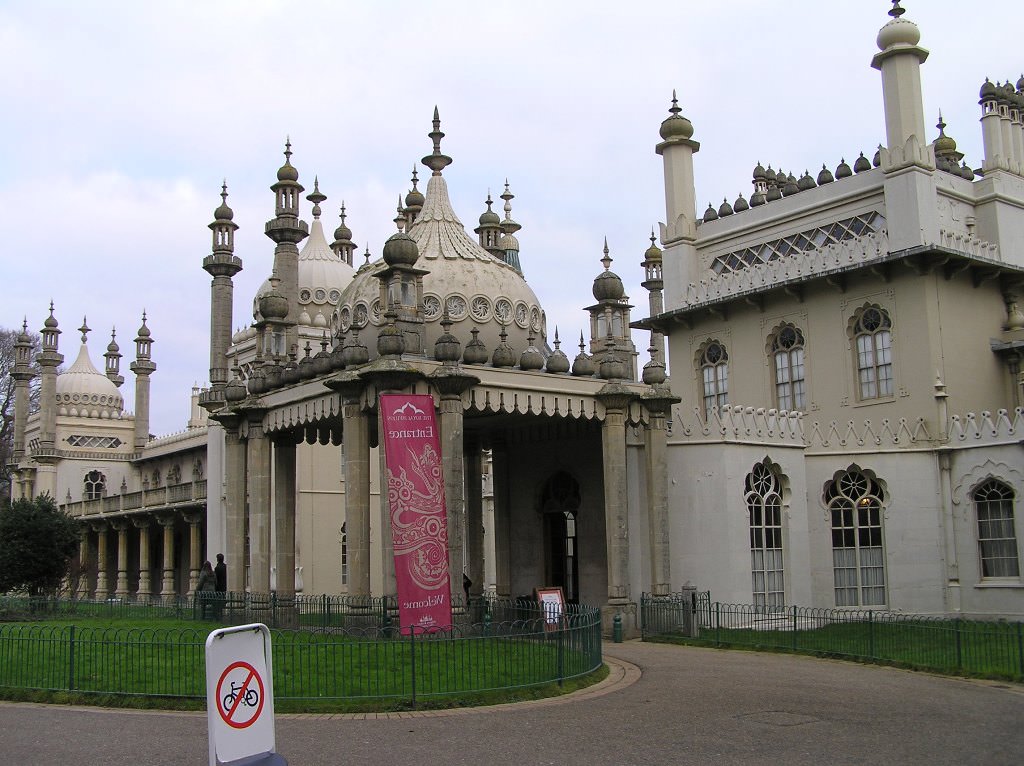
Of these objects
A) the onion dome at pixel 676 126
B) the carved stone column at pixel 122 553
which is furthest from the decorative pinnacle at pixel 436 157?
→ the carved stone column at pixel 122 553

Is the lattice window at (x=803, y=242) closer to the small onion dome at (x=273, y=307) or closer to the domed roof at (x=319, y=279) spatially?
the small onion dome at (x=273, y=307)

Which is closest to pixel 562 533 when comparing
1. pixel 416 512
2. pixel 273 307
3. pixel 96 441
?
pixel 273 307

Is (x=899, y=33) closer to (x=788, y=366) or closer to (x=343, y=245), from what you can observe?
(x=788, y=366)

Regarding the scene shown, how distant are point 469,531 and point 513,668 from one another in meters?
11.4

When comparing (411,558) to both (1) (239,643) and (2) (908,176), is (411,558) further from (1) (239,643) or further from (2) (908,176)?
(2) (908,176)

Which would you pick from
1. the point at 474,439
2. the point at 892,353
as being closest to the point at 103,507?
the point at 474,439

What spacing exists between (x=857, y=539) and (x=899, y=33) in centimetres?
1283

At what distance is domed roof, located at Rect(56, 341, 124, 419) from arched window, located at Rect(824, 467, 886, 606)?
45.5 m

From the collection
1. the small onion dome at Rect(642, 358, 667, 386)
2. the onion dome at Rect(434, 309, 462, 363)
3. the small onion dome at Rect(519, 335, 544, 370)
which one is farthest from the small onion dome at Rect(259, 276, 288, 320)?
the small onion dome at Rect(642, 358, 667, 386)

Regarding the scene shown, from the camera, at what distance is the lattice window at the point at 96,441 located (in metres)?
56.5

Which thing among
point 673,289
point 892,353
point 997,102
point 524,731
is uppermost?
point 997,102

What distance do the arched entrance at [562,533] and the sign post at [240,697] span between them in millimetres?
17565

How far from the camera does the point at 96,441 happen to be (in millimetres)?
57406

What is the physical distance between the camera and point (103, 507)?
5062 centimetres
